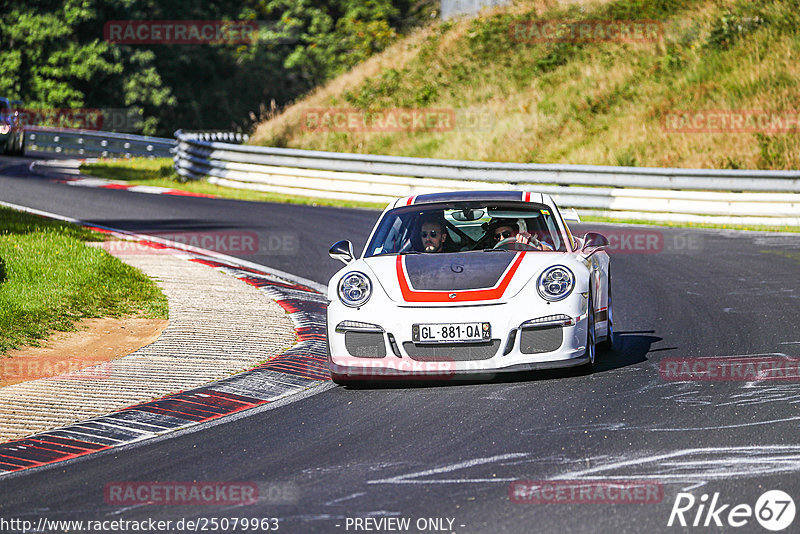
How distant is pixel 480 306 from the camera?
7.76 metres

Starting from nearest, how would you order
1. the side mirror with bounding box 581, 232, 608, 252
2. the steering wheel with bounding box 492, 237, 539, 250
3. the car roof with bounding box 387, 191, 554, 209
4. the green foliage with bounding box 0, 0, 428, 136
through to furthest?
the side mirror with bounding box 581, 232, 608, 252 → the steering wheel with bounding box 492, 237, 539, 250 → the car roof with bounding box 387, 191, 554, 209 → the green foliage with bounding box 0, 0, 428, 136

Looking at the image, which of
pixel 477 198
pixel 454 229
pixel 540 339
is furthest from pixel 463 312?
pixel 454 229

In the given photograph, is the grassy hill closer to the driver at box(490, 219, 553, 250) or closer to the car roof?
the car roof

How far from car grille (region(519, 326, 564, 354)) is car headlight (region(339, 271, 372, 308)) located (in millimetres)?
1115

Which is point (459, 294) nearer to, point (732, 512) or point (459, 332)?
point (459, 332)

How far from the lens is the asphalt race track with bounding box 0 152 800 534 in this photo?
17.0ft

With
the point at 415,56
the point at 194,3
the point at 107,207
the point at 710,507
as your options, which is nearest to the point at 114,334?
the point at 710,507

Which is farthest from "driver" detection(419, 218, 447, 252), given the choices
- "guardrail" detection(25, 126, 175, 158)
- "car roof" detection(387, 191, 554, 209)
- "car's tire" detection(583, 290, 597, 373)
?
"guardrail" detection(25, 126, 175, 158)

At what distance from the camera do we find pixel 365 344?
7938mm

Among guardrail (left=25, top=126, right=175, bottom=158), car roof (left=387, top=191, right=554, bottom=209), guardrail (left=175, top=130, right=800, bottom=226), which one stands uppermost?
guardrail (left=25, top=126, right=175, bottom=158)

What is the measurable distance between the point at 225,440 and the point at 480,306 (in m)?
1.97

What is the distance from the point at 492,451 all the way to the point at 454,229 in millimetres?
3603

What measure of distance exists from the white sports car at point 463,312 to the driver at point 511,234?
2.2 inches

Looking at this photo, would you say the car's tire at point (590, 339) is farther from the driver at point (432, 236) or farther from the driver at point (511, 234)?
the driver at point (432, 236)
